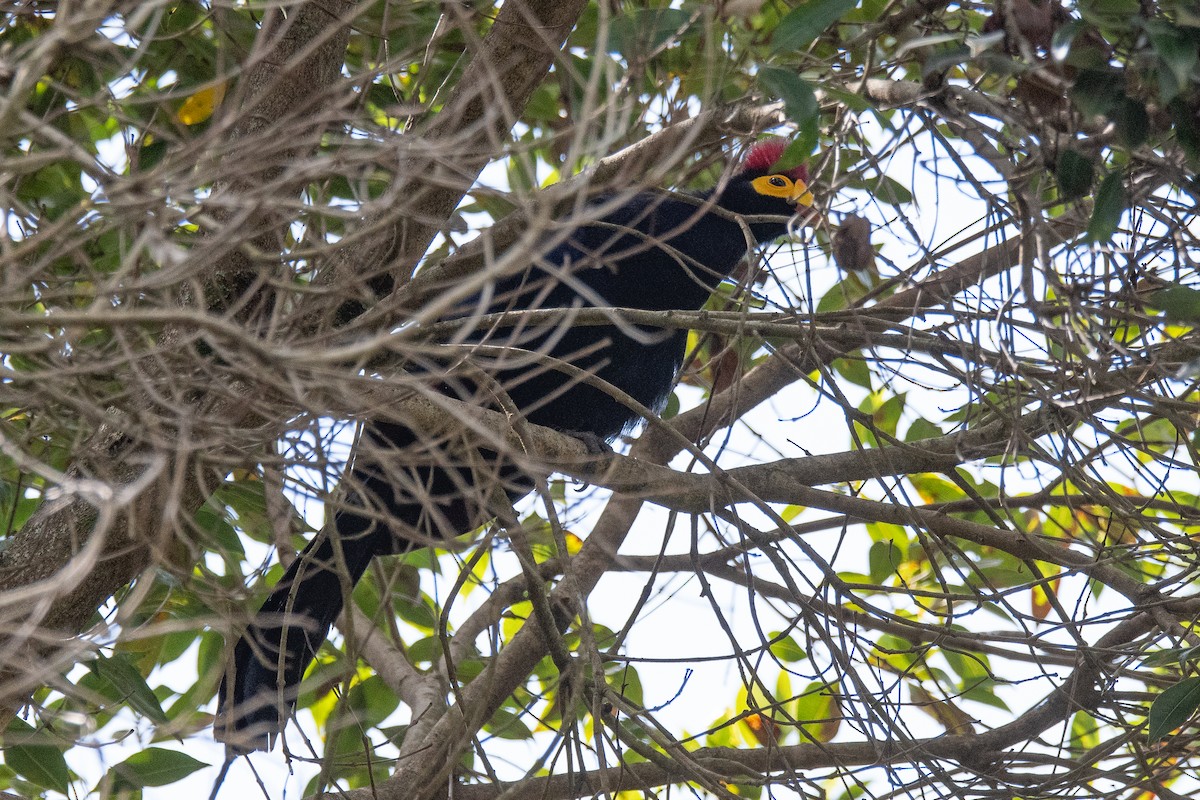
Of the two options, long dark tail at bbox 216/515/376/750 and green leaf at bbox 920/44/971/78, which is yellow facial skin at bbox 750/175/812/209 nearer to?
long dark tail at bbox 216/515/376/750

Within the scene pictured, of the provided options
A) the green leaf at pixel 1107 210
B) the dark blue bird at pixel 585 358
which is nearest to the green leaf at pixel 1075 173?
the green leaf at pixel 1107 210

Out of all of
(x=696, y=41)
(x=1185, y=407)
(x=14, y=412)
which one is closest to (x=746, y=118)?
(x=696, y=41)

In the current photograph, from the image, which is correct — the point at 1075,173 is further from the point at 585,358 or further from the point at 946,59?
the point at 585,358

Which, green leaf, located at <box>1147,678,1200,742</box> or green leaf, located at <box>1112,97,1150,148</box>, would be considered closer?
green leaf, located at <box>1112,97,1150,148</box>

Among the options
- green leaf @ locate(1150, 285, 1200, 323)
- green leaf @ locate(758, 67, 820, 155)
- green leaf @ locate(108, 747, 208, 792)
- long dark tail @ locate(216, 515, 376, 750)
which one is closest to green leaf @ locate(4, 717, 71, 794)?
green leaf @ locate(108, 747, 208, 792)

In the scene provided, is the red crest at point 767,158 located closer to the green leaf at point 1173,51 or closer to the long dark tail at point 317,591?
the long dark tail at point 317,591

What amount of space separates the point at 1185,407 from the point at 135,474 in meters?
1.81

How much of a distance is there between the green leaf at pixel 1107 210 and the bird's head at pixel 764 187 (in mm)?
2078

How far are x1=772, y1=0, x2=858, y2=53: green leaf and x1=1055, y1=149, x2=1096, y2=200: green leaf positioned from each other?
1.26 ft

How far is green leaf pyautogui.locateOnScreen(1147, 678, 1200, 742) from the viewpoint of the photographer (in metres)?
1.90

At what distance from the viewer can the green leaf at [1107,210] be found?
1490 millimetres

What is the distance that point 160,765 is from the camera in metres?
2.19

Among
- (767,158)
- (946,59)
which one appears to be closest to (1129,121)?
(946,59)

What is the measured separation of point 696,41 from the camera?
108 inches
